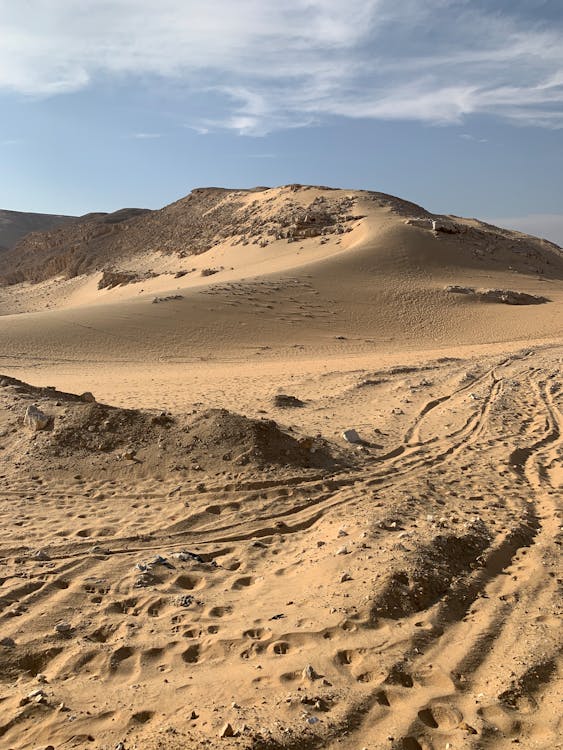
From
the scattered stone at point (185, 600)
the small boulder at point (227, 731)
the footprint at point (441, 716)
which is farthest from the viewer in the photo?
the scattered stone at point (185, 600)

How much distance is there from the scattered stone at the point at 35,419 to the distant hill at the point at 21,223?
75.9 metres

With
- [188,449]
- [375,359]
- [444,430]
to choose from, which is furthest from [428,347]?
[188,449]

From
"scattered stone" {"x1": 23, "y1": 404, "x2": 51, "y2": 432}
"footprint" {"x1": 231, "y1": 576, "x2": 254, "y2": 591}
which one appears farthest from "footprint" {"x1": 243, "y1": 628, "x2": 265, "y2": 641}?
"scattered stone" {"x1": 23, "y1": 404, "x2": 51, "y2": 432}

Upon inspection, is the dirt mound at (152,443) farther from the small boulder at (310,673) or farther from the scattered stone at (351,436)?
the small boulder at (310,673)

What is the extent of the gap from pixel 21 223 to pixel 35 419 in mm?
86200

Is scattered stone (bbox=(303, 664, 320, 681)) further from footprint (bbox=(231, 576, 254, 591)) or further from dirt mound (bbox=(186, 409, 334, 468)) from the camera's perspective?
dirt mound (bbox=(186, 409, 334, 468))

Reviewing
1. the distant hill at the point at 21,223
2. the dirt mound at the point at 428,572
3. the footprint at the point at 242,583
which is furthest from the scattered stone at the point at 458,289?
the distant hill at the point at 21,223

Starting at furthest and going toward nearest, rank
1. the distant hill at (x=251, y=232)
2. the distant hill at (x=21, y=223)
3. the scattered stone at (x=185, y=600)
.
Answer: the distant hill at (x=21, y=223) < the distant hill at (x=251, y=232) < the scattered stone at (x=185, y=600)

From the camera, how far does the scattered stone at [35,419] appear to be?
694 centimetres

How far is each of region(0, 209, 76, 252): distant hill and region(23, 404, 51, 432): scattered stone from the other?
75.9 metres

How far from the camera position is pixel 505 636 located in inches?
138

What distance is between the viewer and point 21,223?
83312 millimetres

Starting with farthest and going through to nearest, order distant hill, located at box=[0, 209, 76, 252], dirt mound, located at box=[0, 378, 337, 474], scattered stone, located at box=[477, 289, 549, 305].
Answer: distant hill, located at box=[0, 209, 76, 252] < scattered stone, located at box=[477, 289, 549, 305] < dirt mound, located at box=[0, 378, 337, 474]

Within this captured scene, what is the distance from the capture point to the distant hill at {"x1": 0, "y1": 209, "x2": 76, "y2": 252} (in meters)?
77.8
